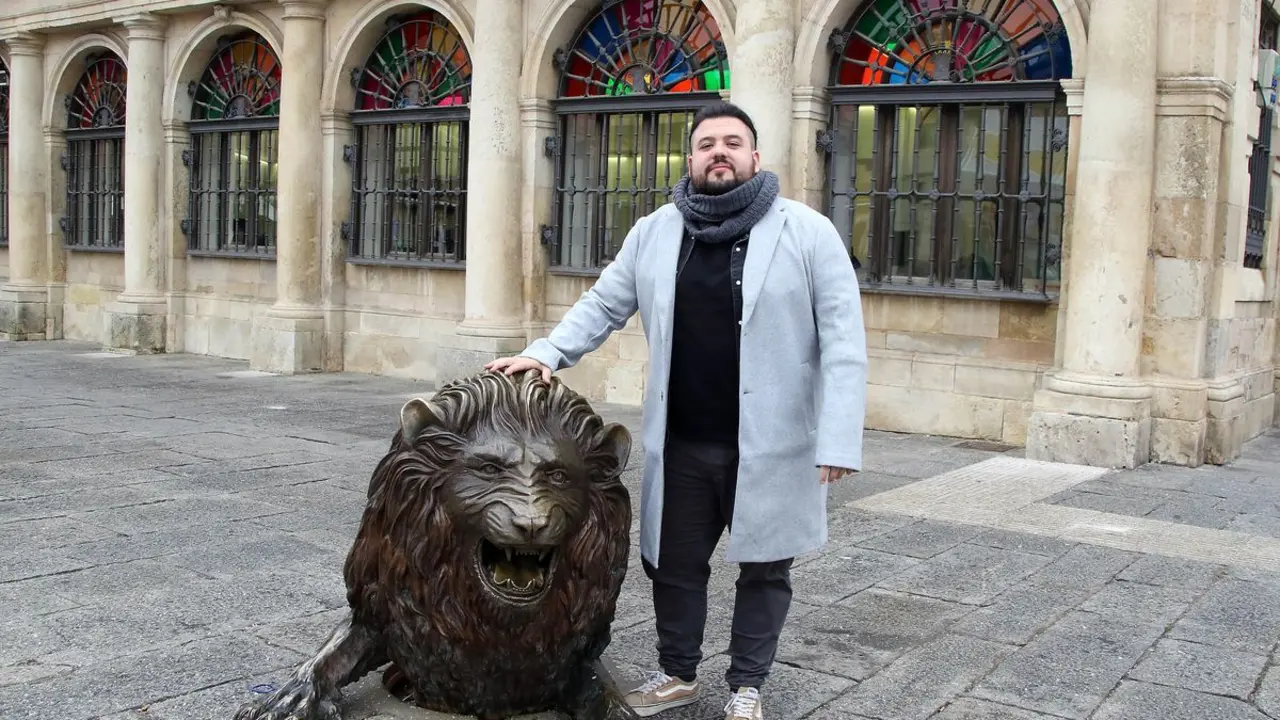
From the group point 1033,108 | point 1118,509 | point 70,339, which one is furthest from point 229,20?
point 1118,509

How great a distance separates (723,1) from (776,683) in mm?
7976

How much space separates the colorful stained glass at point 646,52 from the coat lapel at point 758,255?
26.4 feet

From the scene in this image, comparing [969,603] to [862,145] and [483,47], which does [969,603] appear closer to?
[862,145]

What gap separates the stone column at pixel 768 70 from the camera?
415 inches

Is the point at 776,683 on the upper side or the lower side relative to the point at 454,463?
lower

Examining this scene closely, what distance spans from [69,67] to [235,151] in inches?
147

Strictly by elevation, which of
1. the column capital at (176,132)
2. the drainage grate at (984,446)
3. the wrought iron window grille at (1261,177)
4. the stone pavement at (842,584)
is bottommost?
the stone pavement at (842,584)

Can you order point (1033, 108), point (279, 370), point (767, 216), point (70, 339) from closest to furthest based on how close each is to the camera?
point (767, 216) < point (1033, 108) < point (279, 370) < point (70, 339)

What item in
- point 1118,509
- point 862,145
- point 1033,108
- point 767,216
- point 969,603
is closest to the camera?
point 767,216

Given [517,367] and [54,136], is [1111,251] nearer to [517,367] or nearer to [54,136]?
[517,367]

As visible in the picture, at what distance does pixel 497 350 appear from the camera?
12.1 meters

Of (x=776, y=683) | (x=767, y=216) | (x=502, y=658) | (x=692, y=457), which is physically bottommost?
(x=776, y=683)

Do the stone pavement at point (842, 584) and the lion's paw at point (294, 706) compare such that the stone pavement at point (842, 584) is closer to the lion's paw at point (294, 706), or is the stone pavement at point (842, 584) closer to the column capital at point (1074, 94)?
the lion's paw at point (294, 706)

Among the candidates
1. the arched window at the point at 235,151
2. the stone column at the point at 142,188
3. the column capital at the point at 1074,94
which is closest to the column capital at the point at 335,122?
the arched window at the point at 235,151
